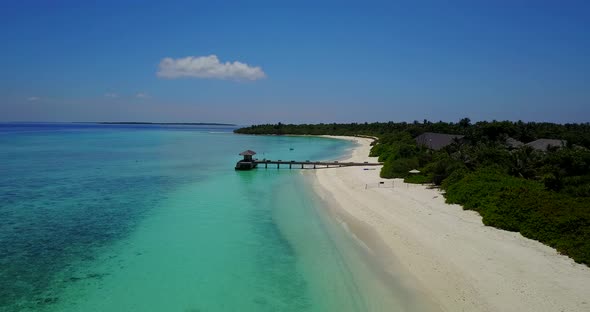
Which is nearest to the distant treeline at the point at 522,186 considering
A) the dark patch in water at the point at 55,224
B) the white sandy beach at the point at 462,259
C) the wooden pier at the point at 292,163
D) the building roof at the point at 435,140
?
the white sandy beach at the point at 462,259

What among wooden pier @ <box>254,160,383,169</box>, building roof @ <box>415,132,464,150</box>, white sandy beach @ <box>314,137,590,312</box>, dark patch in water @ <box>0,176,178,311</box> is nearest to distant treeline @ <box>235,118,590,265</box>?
white sandy beach @ <box>314,137,590,312</box>

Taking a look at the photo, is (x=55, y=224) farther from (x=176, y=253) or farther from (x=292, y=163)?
(x=292, y=163)

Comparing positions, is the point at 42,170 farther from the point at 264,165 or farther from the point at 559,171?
the point at 559,171

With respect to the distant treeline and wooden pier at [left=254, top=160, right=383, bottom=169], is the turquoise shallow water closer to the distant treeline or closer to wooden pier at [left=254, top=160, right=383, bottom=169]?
the distant treeline

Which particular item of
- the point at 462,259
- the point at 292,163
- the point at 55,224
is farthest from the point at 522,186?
the point at 292,163

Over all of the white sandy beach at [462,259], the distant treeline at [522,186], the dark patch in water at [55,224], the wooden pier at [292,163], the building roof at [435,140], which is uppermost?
the building roof at [435,140]

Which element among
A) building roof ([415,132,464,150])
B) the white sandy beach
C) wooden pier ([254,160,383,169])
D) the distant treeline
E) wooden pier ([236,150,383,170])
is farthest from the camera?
building roof ([415,132,464,150])

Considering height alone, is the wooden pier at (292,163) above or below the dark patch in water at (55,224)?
above

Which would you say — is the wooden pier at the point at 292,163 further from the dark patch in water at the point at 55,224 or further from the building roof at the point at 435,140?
the building roof at the point at 435,140

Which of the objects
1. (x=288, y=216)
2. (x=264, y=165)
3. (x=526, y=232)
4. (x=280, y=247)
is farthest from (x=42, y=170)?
(x=526, y=232)
